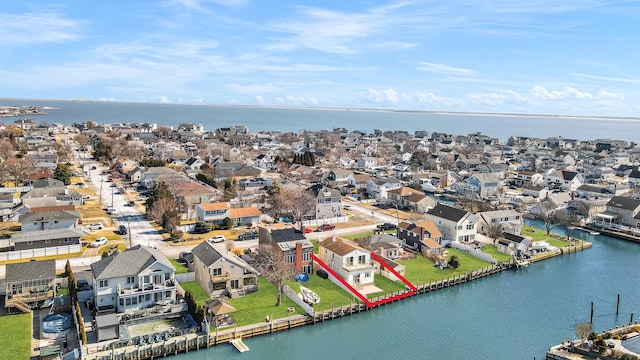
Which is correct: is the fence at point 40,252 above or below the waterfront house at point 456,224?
below

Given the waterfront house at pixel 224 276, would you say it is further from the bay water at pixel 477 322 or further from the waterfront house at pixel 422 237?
the waterfront house at pixel 422 237

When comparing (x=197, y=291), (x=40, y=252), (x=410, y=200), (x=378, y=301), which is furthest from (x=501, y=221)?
(x=40, y=252)

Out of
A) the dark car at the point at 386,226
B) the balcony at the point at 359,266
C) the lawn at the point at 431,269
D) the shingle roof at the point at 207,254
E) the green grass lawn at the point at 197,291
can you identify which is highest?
the shingle roof at the point at 207,254

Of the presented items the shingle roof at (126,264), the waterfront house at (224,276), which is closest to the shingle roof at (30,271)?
the shingle roof at (126,264)

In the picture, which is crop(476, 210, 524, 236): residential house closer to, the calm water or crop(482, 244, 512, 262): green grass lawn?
crop(482, 244, 512, 262): green grass lawn

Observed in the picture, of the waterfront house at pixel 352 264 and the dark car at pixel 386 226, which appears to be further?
the dark car at pixel 386 226
